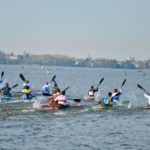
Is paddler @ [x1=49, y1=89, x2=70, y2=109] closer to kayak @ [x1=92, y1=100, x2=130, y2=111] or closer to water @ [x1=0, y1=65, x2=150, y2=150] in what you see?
water @ [x1=0, y1=65, x2=150, y2=150]

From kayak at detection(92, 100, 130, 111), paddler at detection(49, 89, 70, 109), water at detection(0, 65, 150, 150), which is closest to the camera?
water at detection(0, 65, 150, 150)

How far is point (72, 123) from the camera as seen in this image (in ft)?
114

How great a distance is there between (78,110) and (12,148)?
15.9m

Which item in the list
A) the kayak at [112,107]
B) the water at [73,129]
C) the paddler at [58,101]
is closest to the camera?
the water at [73,129]

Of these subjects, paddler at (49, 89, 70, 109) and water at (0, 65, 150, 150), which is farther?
paddler at (49, 89, 70, 109)

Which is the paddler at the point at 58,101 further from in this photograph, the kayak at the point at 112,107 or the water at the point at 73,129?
the kayak at the point at 112,107

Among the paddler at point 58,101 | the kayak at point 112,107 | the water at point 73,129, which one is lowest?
the water at point 73,129

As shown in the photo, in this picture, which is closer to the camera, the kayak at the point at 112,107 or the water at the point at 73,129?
the water at the point at 73,129

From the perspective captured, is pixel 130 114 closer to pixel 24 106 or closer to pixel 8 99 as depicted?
pixel 24 106

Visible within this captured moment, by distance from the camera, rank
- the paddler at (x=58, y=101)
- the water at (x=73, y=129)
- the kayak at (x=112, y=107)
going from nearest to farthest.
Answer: the water at (x=73, y=129) < the paddler at (x=58, y=101) < the kayak at (x=112, y=107)

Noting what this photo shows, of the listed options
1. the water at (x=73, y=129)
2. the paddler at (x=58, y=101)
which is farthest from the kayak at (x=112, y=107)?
the paddler at (x=58, y=101)

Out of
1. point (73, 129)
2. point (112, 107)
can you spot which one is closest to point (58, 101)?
point (112, 107)

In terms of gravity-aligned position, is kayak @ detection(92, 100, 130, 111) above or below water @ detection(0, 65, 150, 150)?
above

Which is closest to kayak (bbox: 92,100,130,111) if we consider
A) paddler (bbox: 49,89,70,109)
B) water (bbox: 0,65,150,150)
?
water (bbox: 0,65,150,150)
